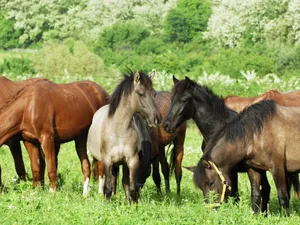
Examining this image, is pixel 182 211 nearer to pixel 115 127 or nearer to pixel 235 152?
pixel 235 152

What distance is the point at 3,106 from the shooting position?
1236 centimetres

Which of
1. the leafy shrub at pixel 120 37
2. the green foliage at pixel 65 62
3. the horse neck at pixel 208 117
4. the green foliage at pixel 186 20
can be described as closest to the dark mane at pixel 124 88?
the horse neck at pixel 208 117

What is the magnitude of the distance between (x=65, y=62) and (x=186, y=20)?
33948mm

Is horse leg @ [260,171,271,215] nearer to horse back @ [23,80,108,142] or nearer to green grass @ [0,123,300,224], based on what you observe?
green grass @ [0,123,300,224]

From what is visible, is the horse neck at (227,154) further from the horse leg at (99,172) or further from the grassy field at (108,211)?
the horse leg at (99,172)

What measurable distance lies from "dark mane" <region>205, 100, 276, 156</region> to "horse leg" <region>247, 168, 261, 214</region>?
609 mm

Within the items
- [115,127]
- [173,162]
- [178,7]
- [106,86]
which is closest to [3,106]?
[115,127]

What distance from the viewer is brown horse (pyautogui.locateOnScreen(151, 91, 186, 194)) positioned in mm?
13234

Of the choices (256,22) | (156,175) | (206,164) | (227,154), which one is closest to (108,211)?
(206,164)

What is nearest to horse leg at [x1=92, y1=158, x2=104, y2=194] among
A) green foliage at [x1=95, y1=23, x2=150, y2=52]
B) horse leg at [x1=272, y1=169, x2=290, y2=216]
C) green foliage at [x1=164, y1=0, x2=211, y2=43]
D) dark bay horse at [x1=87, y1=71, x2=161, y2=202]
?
dark bay horse at [x1=87, y1=71, x2=161, y2=202]

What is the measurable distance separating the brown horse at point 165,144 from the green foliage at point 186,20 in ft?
216

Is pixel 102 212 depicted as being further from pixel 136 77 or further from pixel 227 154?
pixel 136 77

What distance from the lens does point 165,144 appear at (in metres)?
13.6

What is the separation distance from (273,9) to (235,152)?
188 ft
